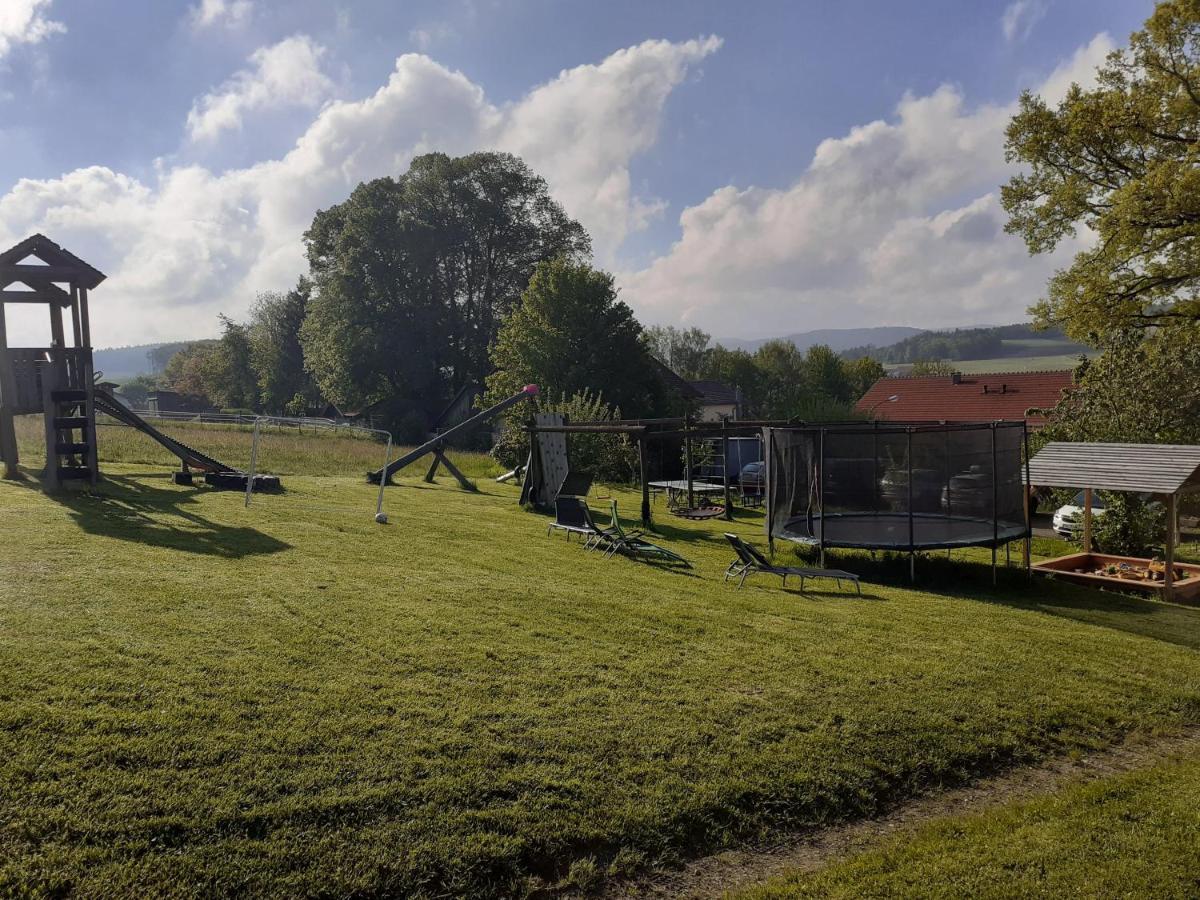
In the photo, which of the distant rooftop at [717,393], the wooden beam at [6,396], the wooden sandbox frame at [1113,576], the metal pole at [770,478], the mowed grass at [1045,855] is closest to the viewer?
the mowed grass at [1045,855]

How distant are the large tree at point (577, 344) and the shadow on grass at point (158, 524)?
76.5 ft


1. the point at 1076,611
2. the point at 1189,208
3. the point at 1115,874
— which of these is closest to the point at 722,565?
the point at 1076,611

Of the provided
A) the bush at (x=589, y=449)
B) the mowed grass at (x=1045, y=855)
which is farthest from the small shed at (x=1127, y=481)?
the bush at (x=589, y=449)

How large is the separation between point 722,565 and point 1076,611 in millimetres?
4786

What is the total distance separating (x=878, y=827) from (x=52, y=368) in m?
16.0

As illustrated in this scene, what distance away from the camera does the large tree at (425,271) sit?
4775 cm

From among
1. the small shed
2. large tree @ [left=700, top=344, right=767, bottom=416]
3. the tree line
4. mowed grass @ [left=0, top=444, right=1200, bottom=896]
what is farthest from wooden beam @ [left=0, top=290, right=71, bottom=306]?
large tree @ [left=700, top=344, right=767, bottom=416]

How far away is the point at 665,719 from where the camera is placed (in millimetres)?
5570

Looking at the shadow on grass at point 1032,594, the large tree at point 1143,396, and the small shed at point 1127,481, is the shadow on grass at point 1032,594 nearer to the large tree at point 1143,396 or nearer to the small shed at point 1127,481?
the small shed at point 1127,481

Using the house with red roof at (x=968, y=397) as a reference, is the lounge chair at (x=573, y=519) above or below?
below

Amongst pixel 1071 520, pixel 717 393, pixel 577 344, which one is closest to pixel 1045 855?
pixel 1071 520

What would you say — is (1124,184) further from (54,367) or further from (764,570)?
(54,367)

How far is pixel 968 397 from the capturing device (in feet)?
130

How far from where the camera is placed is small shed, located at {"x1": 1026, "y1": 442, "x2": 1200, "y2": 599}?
36.5 feet
